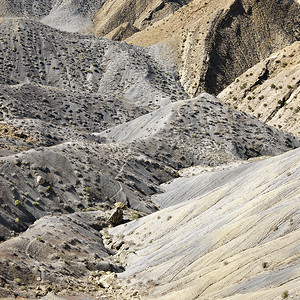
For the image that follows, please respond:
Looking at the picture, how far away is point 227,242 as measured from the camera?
2277 cm

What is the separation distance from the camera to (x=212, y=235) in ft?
78.2

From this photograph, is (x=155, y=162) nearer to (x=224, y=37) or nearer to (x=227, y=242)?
(x=227, y=242)

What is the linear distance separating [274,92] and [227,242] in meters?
43.4

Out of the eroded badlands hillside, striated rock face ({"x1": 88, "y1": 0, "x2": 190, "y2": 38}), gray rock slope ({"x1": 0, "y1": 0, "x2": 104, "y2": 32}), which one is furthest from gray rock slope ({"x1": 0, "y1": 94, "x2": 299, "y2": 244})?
gray rock slope ({"x1": 0, "y1": 0, "x2": 104, "y2": 32})

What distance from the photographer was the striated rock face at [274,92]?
59031 mm

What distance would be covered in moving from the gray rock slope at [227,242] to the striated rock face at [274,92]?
27.8m

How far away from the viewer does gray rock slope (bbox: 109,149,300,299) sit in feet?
62.3

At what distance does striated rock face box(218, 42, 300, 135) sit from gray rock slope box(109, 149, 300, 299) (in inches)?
1093

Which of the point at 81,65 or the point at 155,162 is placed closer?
the point at 155,162

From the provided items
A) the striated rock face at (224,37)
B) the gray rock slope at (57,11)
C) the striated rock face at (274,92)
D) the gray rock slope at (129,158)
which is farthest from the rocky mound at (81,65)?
the gray rock slope at (57,11)

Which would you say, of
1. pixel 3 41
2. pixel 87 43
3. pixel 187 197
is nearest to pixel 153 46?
pixel 87 43

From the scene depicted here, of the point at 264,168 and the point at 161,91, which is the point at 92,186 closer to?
the point at 264,168

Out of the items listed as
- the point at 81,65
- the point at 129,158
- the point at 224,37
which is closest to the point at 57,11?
the point at 81,65

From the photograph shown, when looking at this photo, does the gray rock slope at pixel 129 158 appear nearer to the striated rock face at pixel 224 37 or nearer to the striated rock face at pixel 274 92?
the striated rock face at pixel 274 92
